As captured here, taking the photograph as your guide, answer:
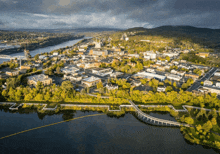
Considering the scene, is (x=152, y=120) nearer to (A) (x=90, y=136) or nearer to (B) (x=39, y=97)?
(A) (x=90, y=136)

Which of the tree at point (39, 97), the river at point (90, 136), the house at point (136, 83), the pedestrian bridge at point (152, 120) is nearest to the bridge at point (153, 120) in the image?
the pedestrian bridge at point (152, 120)

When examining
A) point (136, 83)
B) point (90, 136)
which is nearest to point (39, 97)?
point (90, 136)

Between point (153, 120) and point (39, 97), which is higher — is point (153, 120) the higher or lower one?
the lower one

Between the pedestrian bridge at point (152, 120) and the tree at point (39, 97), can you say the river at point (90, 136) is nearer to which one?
the pedestrian bridge at point (152, 120)

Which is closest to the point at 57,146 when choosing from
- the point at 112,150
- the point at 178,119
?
the point at 112,150

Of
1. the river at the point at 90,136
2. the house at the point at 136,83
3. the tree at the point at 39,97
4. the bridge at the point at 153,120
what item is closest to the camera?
the river at the point at 90,136

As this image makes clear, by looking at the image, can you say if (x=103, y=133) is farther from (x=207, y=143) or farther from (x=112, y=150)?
(x=207, y=143)

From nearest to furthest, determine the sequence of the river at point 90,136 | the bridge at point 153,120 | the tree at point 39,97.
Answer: the river at point 90,136 < the bridge at point 153,120 < the tree at point 39,97

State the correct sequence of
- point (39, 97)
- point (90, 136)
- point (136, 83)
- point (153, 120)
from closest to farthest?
point (90, 136)
point (153, 120)
point (39, 97)
point (136, 83)

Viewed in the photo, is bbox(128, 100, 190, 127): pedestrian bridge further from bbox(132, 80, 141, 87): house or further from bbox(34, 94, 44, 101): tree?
bbox(34, 94, 44, 101): tree
